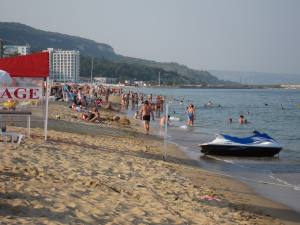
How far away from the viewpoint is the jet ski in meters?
15.9

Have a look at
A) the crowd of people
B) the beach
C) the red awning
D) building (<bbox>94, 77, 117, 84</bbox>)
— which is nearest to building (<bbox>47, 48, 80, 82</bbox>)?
building (<bbox>94, 77, 117, 84</bbox>)

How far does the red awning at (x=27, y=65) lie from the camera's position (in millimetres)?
11008

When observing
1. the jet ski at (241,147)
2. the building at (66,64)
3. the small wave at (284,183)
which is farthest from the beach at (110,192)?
the building at (66,64)

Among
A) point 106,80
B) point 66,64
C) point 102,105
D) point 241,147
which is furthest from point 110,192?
point 106,80

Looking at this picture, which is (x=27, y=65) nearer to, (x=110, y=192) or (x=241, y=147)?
(x=110, y=192)

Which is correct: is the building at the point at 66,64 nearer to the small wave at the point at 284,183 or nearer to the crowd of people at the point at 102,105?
the crowd of people at the point at 102,105

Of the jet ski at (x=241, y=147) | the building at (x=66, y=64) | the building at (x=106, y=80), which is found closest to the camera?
the jet ski at (x=241, y=147)

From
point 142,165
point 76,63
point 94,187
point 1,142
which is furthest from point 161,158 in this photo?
point 76,63

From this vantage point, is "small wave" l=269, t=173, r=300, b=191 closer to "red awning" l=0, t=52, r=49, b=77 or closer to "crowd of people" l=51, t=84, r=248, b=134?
"crowd of people" l=51, t=84, r=248, b=134

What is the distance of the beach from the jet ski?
402cm

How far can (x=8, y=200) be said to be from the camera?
6000mm

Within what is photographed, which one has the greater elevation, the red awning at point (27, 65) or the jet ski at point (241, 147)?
the red awning at point (27, 65)

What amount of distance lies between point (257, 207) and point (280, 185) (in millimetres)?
2987

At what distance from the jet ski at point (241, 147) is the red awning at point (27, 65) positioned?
6696mm
